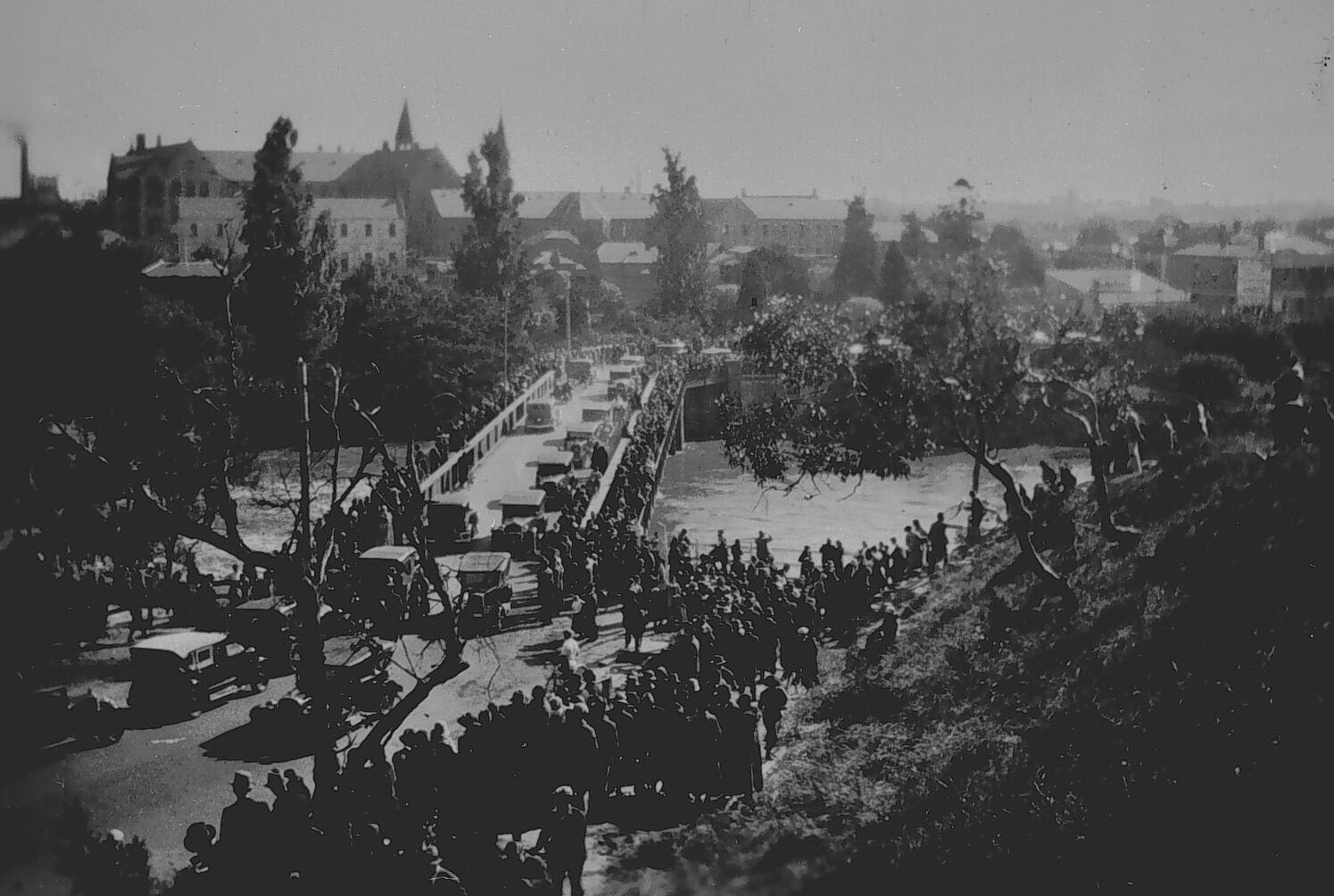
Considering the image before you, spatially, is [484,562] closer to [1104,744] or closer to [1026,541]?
[1026,541]

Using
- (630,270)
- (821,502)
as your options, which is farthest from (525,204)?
(821,502)

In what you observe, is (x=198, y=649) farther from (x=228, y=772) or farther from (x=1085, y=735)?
(x=1085, y=735)

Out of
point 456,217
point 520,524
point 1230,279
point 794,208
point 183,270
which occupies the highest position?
point 794,208

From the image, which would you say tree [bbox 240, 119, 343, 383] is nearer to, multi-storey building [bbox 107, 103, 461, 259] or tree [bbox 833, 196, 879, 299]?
multi-storey building [bbox 107, 103, 461, 259]

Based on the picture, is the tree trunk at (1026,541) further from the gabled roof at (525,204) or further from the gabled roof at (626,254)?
the gabled roof at (525,204)

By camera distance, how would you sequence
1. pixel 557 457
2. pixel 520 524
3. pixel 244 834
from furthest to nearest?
pixel 557 457 < pixel 520 524 < pixel 244 834

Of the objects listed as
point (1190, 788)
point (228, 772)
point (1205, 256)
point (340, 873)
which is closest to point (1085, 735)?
point (1190, 788)
